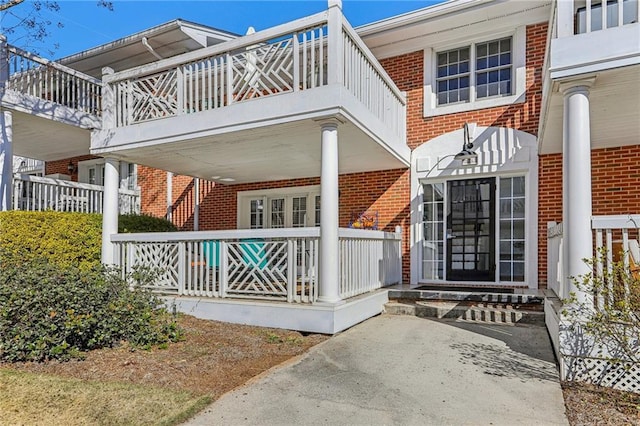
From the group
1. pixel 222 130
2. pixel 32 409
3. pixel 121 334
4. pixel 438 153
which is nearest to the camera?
pixel 32 409

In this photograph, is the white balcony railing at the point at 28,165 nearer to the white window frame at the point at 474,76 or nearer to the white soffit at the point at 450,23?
the white soffit at the point at 450,23

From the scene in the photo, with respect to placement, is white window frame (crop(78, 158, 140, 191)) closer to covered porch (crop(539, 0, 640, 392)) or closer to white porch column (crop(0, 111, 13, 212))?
white porch column (crop(0, 111, 13, 212))

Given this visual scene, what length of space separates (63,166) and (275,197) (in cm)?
779

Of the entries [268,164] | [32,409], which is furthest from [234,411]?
[268,164]

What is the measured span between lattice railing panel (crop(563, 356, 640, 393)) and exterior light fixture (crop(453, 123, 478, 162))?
456 centimetres

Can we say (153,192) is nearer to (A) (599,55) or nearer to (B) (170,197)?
(B) (170,197)

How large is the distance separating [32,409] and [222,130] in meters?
4.42

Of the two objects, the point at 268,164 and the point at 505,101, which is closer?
the point at 505,101

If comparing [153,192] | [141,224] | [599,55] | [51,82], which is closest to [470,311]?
[599,55]

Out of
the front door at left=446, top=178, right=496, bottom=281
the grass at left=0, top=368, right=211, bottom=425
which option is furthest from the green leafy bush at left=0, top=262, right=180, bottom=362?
the front door at left=446, top=178, right=496, bottom=281

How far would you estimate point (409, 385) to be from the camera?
3918mm

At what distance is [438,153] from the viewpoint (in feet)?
27.5

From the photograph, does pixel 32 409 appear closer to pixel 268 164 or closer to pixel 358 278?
pixel 358 278

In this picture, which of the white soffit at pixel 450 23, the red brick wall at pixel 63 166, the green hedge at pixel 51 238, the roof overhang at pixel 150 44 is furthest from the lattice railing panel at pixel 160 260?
the red brick wall at pixel 63 166
